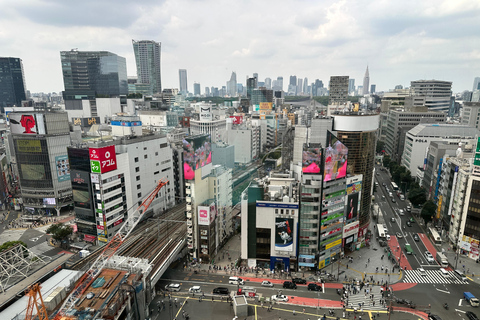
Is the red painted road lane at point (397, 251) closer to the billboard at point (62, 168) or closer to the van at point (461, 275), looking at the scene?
the van at point (461, 275)

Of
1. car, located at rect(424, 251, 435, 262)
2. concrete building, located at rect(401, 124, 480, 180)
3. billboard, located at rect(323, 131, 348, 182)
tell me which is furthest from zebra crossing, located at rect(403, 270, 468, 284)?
concrete building, located at rect(401, 124, 480, 180)

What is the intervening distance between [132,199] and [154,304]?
94.4 feet

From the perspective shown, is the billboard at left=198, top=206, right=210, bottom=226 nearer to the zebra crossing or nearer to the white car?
the white car

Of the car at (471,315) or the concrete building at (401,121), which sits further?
the concrete building at (401,121)

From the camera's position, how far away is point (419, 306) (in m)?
47.2

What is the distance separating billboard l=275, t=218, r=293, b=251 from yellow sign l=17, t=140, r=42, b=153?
2617 inches

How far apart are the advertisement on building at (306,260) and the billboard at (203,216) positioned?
19.3 m

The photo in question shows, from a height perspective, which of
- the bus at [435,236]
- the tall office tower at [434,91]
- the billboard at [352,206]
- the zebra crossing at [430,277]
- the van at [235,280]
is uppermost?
the tall office tower at [434,91]

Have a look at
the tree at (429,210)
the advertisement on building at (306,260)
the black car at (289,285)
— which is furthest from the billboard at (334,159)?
the tree at (429,210)

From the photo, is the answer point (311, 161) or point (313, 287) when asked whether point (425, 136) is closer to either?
point (311, 161)

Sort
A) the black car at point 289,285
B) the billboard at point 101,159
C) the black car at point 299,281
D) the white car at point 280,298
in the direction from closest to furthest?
the white car at point 280,298 → the black car at point 289,285 → the black car at point 299,281 → the billboard at point 101,159

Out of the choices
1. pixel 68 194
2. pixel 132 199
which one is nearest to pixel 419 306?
pixel 132 199

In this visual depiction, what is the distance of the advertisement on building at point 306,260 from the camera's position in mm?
56750

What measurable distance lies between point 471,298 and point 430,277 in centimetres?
795
